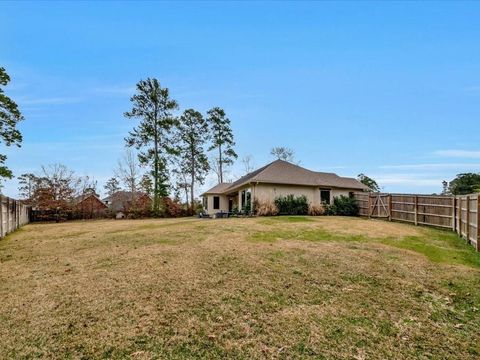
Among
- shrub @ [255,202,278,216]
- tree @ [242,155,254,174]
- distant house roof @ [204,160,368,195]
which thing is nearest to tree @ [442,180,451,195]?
distant house roof @ [204,160,368,195]

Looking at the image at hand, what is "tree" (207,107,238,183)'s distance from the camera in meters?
34.6

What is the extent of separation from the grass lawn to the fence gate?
950 centimetres

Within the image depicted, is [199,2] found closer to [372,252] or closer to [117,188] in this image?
[372,252]

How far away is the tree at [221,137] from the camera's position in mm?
34562

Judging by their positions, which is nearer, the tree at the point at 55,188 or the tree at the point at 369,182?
the tree at the point at 55,188

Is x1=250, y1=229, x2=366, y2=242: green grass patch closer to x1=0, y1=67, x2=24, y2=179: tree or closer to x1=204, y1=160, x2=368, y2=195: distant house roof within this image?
x1=204, y1=160, x2=368, y2=195: distant house roof

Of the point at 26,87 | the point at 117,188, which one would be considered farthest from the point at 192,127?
the point at 26,87

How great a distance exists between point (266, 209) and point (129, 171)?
70.0 ft

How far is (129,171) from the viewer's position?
3400 cm

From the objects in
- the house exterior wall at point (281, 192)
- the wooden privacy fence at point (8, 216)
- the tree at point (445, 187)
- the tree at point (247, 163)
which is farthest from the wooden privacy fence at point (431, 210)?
the tree at point (445, 187)

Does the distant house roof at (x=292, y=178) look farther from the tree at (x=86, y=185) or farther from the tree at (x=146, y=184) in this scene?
the tree at (x=86, y=185)

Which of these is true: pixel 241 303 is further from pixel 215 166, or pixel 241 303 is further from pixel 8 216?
pixel 215 166

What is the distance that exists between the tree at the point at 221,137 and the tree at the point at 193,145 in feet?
3.24

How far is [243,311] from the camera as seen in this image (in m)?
4.07
